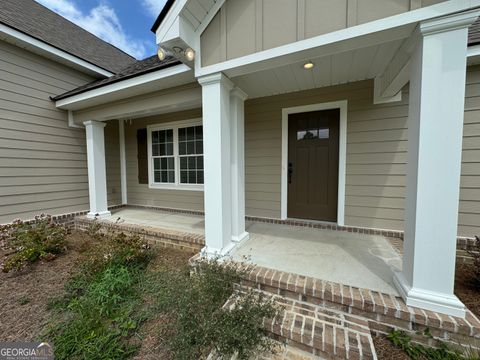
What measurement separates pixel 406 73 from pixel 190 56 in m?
2.59

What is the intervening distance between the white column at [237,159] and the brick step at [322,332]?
3.94ft

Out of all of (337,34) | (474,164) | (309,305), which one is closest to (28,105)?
(337,34)

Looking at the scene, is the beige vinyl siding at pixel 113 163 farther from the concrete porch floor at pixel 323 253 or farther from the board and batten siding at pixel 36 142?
the concrete porch floor at pixel 323 253

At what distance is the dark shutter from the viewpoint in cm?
569

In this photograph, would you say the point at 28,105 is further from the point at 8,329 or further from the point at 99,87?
the point at 8,329

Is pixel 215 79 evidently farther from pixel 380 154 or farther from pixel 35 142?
pixel 35 142

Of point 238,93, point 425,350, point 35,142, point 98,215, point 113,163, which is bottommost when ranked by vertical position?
point 425,350

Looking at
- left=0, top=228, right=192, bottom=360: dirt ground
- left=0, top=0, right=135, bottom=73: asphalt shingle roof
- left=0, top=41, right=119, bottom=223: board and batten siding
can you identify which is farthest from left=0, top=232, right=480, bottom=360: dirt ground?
left=0, top=0, right=135, bottom=73: asphalt shingle roof

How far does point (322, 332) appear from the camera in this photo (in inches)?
64.7

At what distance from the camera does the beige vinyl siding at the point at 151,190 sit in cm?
508

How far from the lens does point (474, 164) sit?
9.26 feet

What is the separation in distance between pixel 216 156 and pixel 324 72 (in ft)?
6.03

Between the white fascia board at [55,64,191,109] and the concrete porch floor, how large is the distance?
2619 mm

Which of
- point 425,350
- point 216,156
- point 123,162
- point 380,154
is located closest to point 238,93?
point 216,156
